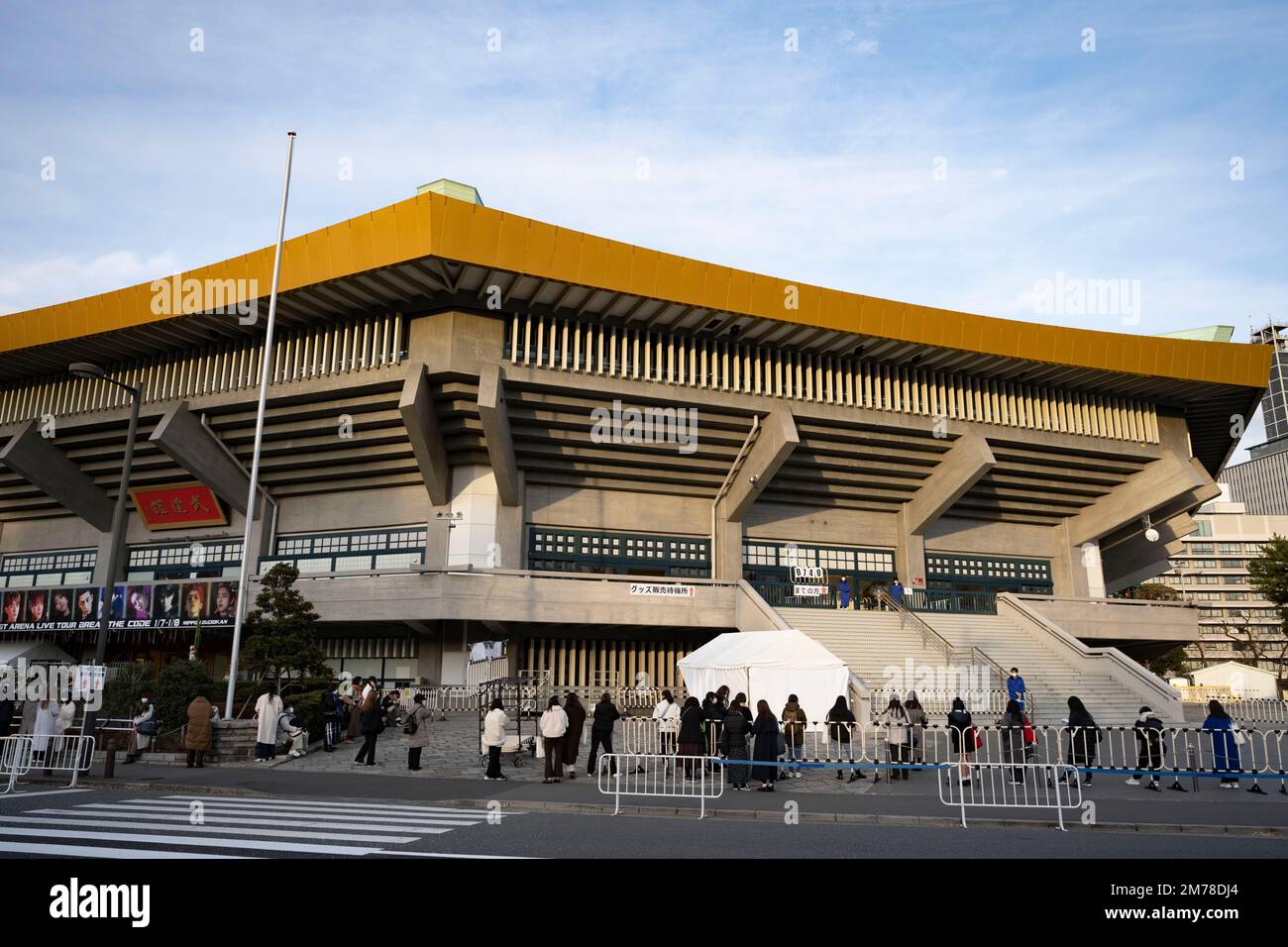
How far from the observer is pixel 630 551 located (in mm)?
34688

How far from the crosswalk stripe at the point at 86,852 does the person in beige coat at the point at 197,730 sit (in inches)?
387

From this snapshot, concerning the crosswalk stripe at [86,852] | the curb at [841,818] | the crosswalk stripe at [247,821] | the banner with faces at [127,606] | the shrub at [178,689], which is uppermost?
the banner with faces at [127,606]

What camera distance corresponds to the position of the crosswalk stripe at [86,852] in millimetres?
7699

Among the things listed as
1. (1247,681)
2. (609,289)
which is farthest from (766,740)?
(1247,681)

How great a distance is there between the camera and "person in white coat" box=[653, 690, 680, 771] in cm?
1728

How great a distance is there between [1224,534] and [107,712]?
428 feet

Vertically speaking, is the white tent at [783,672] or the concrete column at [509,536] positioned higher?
the concrete column at [509,536]

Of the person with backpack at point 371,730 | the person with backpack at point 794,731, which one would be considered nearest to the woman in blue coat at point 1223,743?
the person with backpack at point 794,731

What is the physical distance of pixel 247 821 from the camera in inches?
409

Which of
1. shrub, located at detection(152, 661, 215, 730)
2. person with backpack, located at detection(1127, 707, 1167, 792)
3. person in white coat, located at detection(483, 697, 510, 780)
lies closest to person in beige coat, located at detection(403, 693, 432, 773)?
person in white coat, located at detection(483, 697, 510, 780)

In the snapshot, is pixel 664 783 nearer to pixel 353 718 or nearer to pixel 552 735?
pixel 552 735

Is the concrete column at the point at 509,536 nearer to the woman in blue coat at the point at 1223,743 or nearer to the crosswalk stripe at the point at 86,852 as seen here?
the woman in blue coat at the point at 1223,743
